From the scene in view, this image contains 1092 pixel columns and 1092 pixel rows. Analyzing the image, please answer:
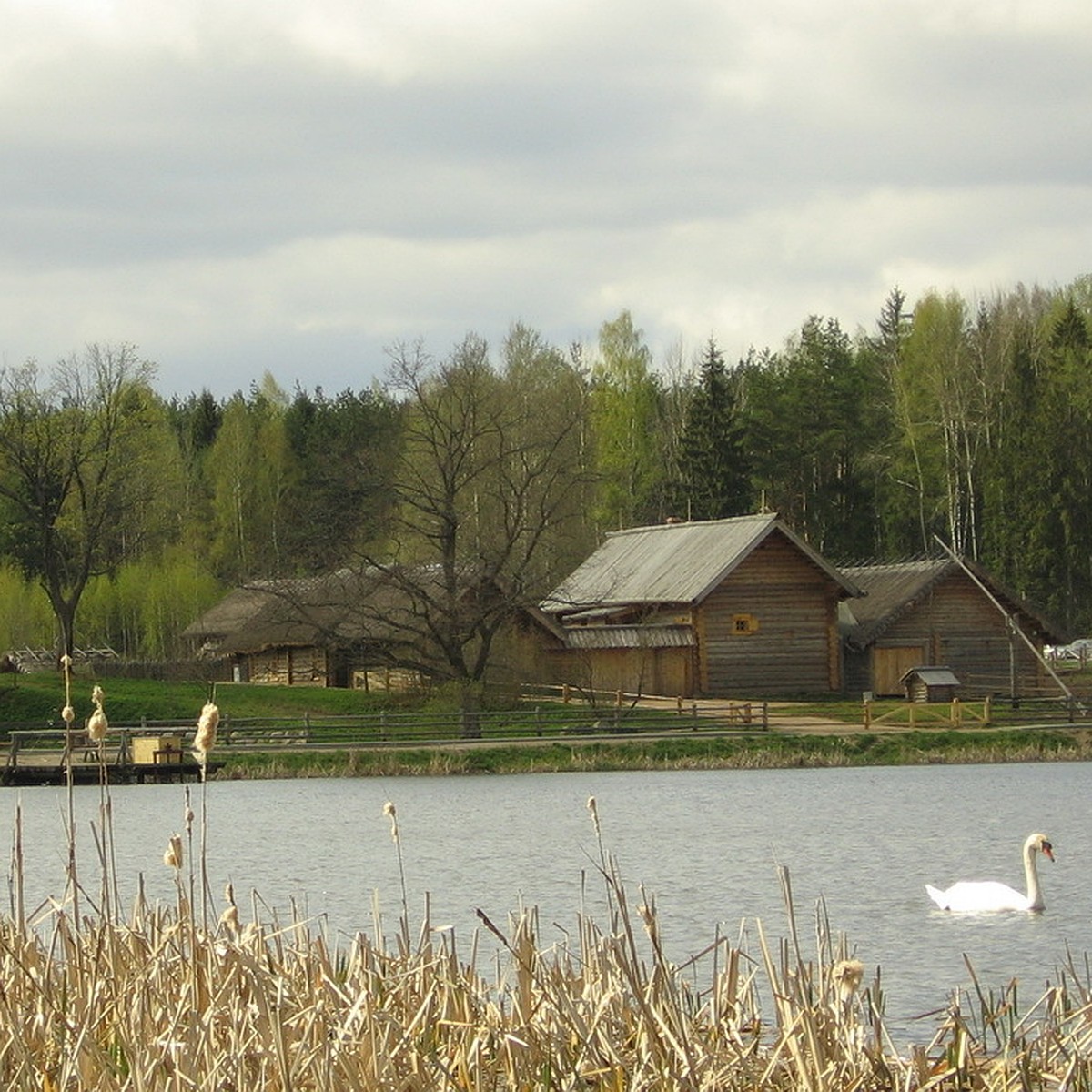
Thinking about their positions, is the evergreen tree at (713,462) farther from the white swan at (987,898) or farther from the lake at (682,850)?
the white swan at (987,898)

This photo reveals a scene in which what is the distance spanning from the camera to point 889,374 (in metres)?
82.0

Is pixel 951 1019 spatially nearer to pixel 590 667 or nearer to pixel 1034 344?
pixel 590 667

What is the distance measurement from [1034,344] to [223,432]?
3262 cm

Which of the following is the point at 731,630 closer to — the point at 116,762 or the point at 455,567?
the point at 455,567

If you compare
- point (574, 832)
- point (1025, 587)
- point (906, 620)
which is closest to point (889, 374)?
point (1025, 587)

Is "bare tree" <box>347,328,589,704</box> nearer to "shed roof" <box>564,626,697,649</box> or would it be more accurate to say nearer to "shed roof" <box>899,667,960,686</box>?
"shed roof" <box>564,626,697,649</box>

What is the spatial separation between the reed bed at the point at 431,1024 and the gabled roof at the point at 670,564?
44564 mm

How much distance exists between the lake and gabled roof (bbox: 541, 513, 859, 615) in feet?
54.1

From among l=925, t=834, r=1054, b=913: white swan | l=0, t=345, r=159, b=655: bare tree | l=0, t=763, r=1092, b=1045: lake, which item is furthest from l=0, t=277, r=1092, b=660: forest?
l=925, t=834, r=1054, b=913: white swan

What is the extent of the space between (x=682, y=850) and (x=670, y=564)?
34.2 m

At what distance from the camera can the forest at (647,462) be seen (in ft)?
217

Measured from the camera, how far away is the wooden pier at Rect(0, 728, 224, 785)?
40719 mm

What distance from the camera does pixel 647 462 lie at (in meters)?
84.0

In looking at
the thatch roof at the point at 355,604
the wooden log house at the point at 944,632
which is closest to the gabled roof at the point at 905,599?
the wooden log house at the point at 944,632
